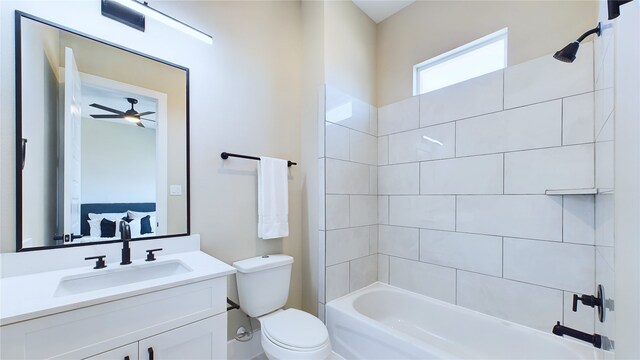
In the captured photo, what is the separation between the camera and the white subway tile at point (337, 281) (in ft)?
6.42

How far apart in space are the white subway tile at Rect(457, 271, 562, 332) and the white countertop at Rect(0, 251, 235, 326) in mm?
1657

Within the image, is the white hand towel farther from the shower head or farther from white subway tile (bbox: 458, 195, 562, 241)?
the shower head

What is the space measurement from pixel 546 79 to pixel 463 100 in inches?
18.2

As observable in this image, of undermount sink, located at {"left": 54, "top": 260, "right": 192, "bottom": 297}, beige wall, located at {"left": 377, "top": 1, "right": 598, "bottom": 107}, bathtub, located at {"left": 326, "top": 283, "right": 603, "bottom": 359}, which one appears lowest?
bathtub, located at {"left": 326, "top": 283, "right": 603, "bottom": 359}

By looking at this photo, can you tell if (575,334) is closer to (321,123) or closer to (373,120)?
(321,123)

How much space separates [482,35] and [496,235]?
1439 millimetres

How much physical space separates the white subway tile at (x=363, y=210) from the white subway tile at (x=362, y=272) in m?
0.32

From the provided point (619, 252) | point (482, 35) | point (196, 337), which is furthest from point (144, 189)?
point (482, 35)

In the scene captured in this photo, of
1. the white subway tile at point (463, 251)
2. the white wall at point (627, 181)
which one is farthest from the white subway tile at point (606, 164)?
the white subway tile at point (463, 251)

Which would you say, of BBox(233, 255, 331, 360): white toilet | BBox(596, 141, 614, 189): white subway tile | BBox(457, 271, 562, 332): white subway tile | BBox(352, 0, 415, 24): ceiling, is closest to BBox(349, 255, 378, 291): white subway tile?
BBox(233, 255, 331, 360): white toilet

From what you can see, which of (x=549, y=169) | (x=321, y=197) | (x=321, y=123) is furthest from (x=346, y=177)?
(x=549, y=169)

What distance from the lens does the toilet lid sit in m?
1.39

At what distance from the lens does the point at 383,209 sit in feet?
7.70

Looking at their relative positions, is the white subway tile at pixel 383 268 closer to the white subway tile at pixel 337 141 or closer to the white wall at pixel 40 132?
the white subway tile at pixel 337 141
